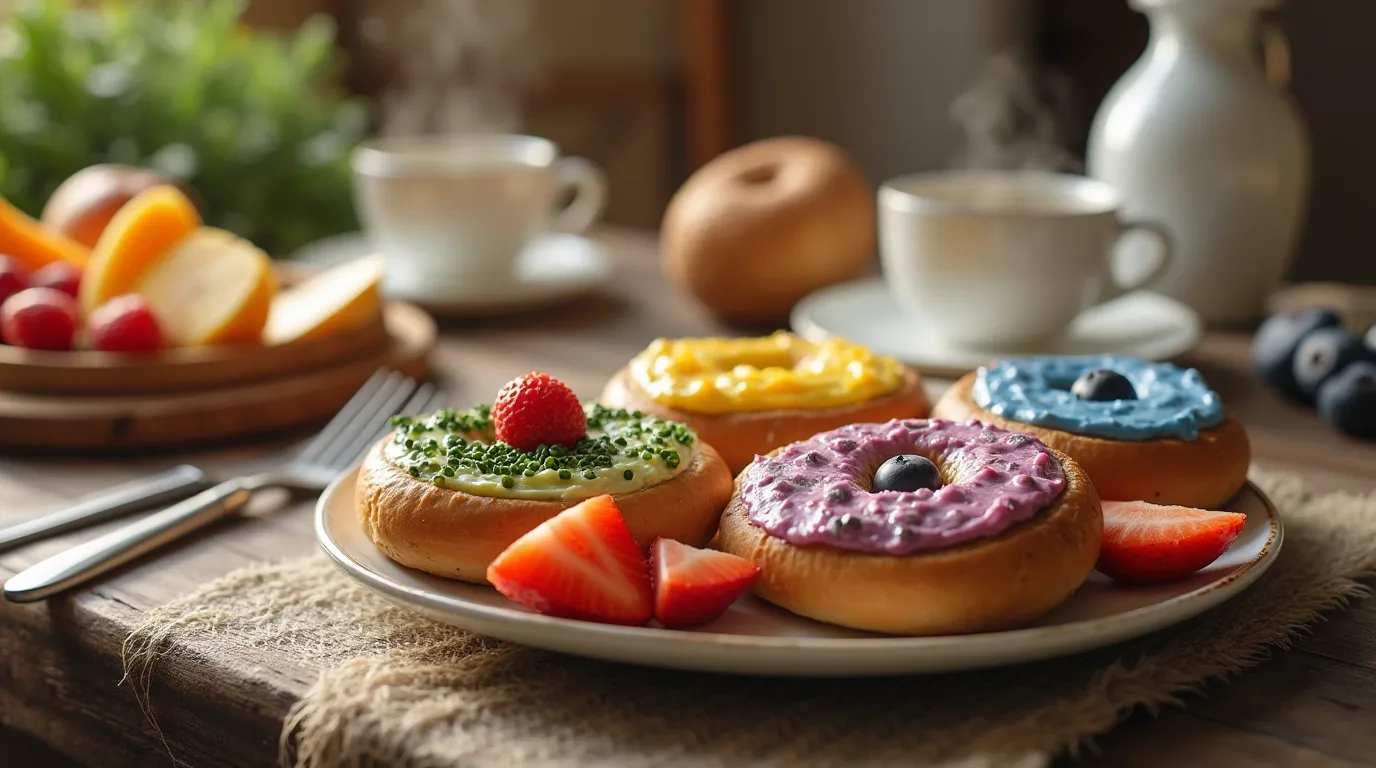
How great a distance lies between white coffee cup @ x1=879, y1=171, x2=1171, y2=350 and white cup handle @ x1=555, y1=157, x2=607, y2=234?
64cm

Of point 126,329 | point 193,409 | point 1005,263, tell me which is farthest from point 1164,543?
point 126,329

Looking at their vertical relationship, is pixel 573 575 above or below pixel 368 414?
above

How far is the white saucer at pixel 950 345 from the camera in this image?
1587 mm

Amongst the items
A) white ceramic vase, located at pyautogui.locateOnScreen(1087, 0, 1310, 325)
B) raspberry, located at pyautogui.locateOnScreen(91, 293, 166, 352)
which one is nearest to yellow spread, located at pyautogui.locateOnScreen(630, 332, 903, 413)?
raspberry, located at pyautogui.locateOnScreen(91, 293, 166, 352)

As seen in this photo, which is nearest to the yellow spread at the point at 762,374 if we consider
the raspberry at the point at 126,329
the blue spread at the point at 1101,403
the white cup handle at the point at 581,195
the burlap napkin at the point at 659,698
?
the blue spread at the point at 1101,403

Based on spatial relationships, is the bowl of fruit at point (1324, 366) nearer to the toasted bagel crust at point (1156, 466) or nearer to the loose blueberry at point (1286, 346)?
the loose blueberry at point (1286, 346)

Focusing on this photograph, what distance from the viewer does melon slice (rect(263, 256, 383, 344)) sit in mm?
1579

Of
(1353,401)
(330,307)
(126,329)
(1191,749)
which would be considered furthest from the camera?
(330,307)

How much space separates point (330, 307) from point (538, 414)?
71 centimetres

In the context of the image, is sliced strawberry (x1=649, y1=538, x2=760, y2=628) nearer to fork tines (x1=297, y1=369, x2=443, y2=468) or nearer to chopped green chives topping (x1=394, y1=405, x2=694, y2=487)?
chopped green chives topping (x1=394, y1=405, x2=694, y2=487)

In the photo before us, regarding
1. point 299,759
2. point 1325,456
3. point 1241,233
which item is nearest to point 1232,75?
point 1241,233

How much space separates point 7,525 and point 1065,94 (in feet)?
11.6

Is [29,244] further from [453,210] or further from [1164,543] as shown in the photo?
[1164,543]

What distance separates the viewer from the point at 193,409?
1396 mm
